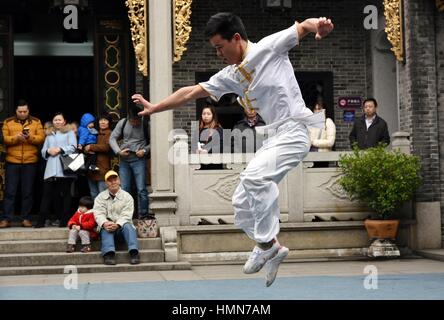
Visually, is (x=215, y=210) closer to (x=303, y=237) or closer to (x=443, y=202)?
(x=303, y=237)

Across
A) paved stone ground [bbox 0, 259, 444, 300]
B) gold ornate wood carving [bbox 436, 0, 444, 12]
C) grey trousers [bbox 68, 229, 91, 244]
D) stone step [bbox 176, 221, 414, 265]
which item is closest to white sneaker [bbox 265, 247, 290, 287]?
paved stone ground [bbox 0, 259, 444, 300]

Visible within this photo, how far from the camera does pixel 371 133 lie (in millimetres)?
15266

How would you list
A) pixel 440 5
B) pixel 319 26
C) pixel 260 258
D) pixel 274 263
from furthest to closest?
pixel 440 5 < pixel 274 263 < pixel 260 258 < pixel 319 26

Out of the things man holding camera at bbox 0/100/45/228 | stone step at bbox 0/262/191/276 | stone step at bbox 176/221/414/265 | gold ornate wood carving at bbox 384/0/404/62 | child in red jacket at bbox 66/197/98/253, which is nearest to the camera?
stone step at bbox 0/262/191/276

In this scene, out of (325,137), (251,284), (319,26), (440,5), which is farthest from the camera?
(440,5)

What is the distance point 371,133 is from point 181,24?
→ 3538mm

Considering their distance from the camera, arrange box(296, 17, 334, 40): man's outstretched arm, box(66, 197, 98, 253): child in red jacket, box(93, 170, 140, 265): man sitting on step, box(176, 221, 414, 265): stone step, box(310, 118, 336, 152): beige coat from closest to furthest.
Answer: box(296, 17, 334, 40): man's outstretched arm, box(93, 170, 140, 265): man sitting on step, box(66, 197, 98, 253): child in red jacket, box(176, 221, 414, 265): stone step, box(310, 118, 336, 152): beige coat

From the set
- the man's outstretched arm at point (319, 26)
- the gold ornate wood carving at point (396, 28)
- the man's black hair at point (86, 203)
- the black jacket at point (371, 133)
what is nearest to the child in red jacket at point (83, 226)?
the man's black hair at point (86, 203)

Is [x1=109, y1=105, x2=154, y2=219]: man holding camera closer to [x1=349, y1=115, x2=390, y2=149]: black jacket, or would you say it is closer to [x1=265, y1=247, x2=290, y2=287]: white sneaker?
[x1=349, y1=115, x2=390, y2=149]: black jacket

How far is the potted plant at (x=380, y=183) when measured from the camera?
14.8 metres

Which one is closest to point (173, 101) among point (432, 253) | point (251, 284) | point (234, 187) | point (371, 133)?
point (251, 284)

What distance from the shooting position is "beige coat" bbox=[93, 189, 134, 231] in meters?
13.6

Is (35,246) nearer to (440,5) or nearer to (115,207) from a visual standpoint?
(115,207)

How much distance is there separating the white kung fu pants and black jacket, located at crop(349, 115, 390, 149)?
7438 mm
